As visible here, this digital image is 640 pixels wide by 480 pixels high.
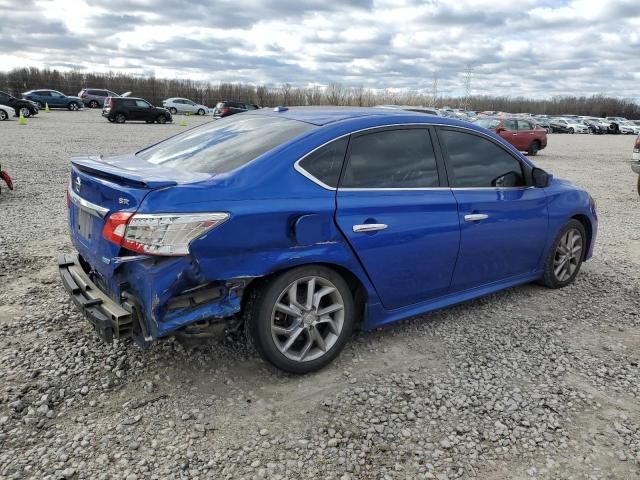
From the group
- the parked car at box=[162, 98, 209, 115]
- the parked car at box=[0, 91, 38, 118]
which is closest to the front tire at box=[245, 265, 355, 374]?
the parked car at box=[0, 91, 38, 118]

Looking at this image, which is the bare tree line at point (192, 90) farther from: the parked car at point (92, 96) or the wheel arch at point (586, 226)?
the wheel arch at point (586, 226)

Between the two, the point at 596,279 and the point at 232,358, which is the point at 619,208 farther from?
the point at 232,358

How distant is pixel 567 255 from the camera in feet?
16.3

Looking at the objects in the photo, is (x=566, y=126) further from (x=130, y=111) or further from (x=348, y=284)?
(x=348, y=284)

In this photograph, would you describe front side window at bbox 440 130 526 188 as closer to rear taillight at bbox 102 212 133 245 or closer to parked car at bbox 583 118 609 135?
rear taillight at bbox 102 212 133 245

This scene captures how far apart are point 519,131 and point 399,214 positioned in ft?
60.9

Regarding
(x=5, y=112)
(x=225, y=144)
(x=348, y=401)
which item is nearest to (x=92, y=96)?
(x=5, y=112)

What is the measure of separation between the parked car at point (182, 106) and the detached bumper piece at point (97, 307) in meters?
45.1

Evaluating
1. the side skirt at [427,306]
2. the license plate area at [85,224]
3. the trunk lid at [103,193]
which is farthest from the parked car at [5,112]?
the side skirt at [427,306]

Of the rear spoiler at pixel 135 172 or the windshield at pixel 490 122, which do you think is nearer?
the rear spoiler at pixel 135 172

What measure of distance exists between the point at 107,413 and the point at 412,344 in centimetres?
210

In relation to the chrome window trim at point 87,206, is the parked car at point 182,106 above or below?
above

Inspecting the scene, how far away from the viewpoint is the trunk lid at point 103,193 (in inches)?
110

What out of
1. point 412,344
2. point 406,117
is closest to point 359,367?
point 412,344
